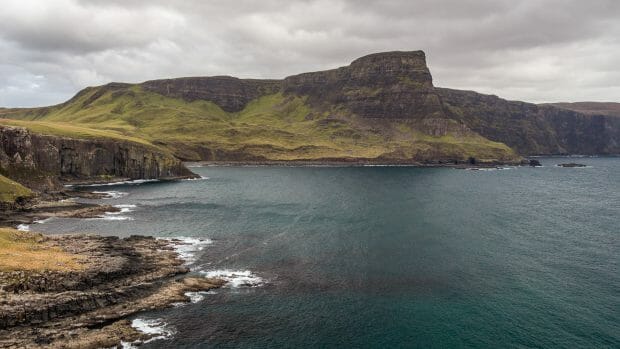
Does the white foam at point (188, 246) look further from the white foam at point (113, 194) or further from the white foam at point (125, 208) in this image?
the white foam at point (113, 194)

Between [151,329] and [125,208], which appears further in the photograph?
[125,208]

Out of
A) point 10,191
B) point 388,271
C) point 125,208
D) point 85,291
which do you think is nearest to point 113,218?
point 125,208

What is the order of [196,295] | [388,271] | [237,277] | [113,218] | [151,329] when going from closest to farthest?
[151,329] < [196,295] < [237,277] < [388,271] < [113,218]

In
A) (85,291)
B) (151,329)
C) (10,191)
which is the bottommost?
(151,329)

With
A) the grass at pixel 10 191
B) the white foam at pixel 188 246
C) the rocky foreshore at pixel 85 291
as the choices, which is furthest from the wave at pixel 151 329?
the grass at pixel 10 191

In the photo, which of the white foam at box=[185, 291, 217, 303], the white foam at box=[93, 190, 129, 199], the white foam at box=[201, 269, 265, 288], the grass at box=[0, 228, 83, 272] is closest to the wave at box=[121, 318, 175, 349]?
the white foam at box=[185, 291, 217, 303]

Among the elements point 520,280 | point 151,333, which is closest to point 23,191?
point 151,333

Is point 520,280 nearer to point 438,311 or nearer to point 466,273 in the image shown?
point 466,273

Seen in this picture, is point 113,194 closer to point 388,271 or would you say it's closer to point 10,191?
point 10,191
